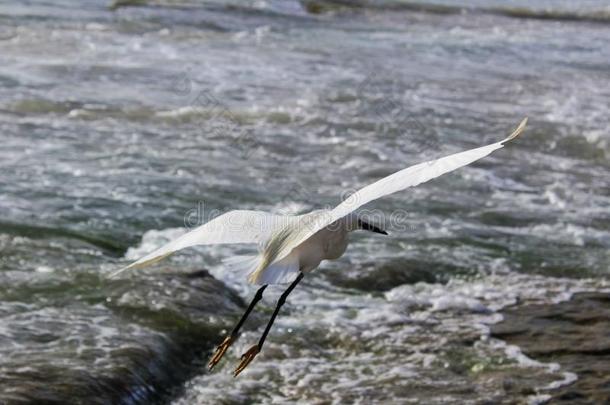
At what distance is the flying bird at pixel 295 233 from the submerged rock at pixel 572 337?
4.50ft

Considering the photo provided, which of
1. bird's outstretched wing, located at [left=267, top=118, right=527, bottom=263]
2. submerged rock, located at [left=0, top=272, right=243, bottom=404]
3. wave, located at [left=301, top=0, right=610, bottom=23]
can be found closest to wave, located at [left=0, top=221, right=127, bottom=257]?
submerged rock, located at [left=0, top=272, right=243, bottom=404]

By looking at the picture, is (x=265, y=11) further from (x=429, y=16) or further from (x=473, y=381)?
(x=473, y=381)

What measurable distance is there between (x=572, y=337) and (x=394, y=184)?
2.13m

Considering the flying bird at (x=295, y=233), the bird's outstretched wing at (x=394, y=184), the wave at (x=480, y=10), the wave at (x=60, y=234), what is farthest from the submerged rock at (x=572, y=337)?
the wave at (x=480, y=10)

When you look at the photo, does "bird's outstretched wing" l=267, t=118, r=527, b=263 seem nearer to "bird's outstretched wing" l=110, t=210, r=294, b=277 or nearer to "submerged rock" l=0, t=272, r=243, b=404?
"bird's outstretched wing" l=110, t=210, r=294, b=277

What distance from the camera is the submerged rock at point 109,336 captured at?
3.70 m

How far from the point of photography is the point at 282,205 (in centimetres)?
654

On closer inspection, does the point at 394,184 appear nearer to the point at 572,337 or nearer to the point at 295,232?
the point at 295,232

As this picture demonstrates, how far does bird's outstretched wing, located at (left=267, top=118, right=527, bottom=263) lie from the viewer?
2.65 metres

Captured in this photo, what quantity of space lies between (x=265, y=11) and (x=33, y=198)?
13.0m

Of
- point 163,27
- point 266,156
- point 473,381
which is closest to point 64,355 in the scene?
point 473,381

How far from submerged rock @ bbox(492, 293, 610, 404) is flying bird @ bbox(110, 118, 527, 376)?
1370 mm

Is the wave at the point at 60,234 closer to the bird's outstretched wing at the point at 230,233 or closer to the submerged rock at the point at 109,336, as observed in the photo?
the submerged rock at the point at 109,336

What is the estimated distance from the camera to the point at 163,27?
15539mm
